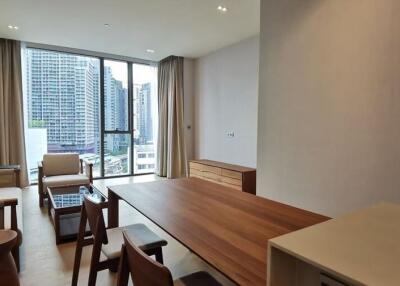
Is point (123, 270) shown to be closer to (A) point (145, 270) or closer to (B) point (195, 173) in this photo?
(A) point (145, 270)

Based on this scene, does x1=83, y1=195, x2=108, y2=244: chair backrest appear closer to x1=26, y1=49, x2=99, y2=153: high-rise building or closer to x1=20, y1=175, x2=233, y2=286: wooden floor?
x1=20, y1=175, x2=233, y2=286: wooden floor

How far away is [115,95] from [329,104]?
490cm

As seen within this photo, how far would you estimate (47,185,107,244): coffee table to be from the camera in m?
2.84

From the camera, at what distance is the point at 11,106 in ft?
16.1

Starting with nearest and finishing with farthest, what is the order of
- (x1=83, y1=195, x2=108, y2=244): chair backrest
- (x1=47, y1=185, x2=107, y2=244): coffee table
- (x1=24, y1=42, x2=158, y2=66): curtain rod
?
(x1=83, y1=195, x2=108, y2=244): chair backrest < (x1=47, y1=185, x2=107, y2=244): coffee table < (x1=24, y1=42, x2=158, y2=66): curtain rod

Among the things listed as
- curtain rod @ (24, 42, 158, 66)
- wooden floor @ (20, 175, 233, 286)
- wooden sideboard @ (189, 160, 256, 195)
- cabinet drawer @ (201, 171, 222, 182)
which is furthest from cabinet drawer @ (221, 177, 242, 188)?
curtain rod @ (24, 42, 158, 66)

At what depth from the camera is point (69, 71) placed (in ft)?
18.6

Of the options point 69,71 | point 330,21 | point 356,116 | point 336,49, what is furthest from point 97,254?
point 69,71

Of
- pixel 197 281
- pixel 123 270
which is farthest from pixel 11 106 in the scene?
pixel 197 281

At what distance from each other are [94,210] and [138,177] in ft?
15.4

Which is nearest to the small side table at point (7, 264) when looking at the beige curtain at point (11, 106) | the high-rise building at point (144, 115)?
the beige curtain at point (11, 106)

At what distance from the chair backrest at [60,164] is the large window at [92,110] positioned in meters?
1.30

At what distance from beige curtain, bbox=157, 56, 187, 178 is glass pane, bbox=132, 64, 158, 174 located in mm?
243

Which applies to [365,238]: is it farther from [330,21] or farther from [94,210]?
[330,21]
